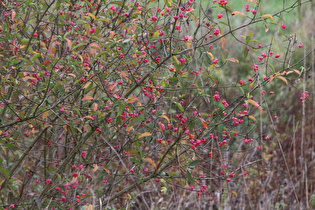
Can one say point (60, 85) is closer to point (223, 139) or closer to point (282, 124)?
point (223, 139)

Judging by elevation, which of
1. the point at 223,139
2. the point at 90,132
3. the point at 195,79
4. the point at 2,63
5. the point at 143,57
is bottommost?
the point at 223,139

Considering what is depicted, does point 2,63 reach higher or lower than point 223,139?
higher

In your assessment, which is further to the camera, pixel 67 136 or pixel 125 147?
pixel 67 136

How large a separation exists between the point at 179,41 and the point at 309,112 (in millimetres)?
3253

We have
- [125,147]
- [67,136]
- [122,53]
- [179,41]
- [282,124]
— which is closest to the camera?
[122,53]

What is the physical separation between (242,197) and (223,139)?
1579mm

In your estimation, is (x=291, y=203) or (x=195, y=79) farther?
(x=291, y=203)

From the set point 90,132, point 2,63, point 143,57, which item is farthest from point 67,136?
point 143,57

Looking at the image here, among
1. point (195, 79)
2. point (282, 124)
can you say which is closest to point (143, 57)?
point (195, 79)

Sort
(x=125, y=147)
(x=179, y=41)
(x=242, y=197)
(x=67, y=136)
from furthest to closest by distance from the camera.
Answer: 1. (x=242, y=197)
2. (x=67, y=136)
3. (x=125, y=147)
4. (x=179, y=41)

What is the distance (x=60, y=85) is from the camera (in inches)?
80.7

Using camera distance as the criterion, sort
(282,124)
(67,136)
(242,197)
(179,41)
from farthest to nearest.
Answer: (282,124)
(242,197)
(67,136)
(179,41)

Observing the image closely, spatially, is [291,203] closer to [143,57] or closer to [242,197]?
[242,197]

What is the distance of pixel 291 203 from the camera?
11.9 feet
